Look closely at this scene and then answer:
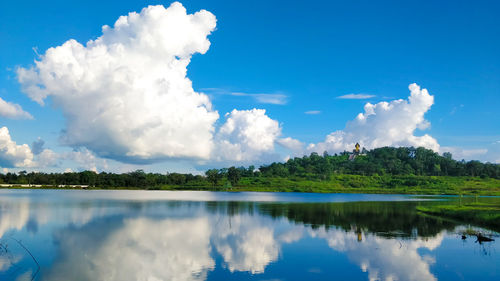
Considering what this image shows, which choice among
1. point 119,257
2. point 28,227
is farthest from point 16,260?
point 28,227

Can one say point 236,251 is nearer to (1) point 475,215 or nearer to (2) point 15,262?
(2) point 15,262

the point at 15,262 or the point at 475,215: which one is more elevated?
the point at 475,215

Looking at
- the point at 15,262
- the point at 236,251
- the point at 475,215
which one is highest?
the point at 475,215

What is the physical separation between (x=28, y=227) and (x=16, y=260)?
66.5 ft

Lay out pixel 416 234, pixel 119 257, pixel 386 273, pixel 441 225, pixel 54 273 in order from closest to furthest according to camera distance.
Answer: pixel 54 273 < pixel 386 273 < pixel 119 257 < pixel 416 234 < pixel 441 225

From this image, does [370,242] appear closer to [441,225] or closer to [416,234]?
[416,234]

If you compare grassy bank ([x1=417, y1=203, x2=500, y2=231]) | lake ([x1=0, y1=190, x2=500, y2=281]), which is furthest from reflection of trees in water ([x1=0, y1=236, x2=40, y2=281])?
grassy bank ([x1=417, y1=203, x2=500, y2=231])

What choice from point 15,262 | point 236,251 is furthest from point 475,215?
point 15,262

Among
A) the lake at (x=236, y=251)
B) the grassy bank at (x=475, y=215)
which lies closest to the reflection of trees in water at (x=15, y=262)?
the lake at (x=236, y=251)

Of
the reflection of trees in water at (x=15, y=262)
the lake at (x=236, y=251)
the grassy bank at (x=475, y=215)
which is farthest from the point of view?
the grassy bank at (x=475, y=215)

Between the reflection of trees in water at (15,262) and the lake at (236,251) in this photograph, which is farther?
the lake at (236,251)

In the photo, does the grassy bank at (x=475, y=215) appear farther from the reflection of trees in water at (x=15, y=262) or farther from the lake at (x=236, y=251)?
the reflection of trees in water at (x=15, y=262)

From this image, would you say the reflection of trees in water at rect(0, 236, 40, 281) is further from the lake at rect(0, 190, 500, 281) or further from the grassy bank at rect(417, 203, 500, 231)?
the grassy bank at rect(417, 203, 500, 231)

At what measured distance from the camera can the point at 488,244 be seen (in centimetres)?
3919
